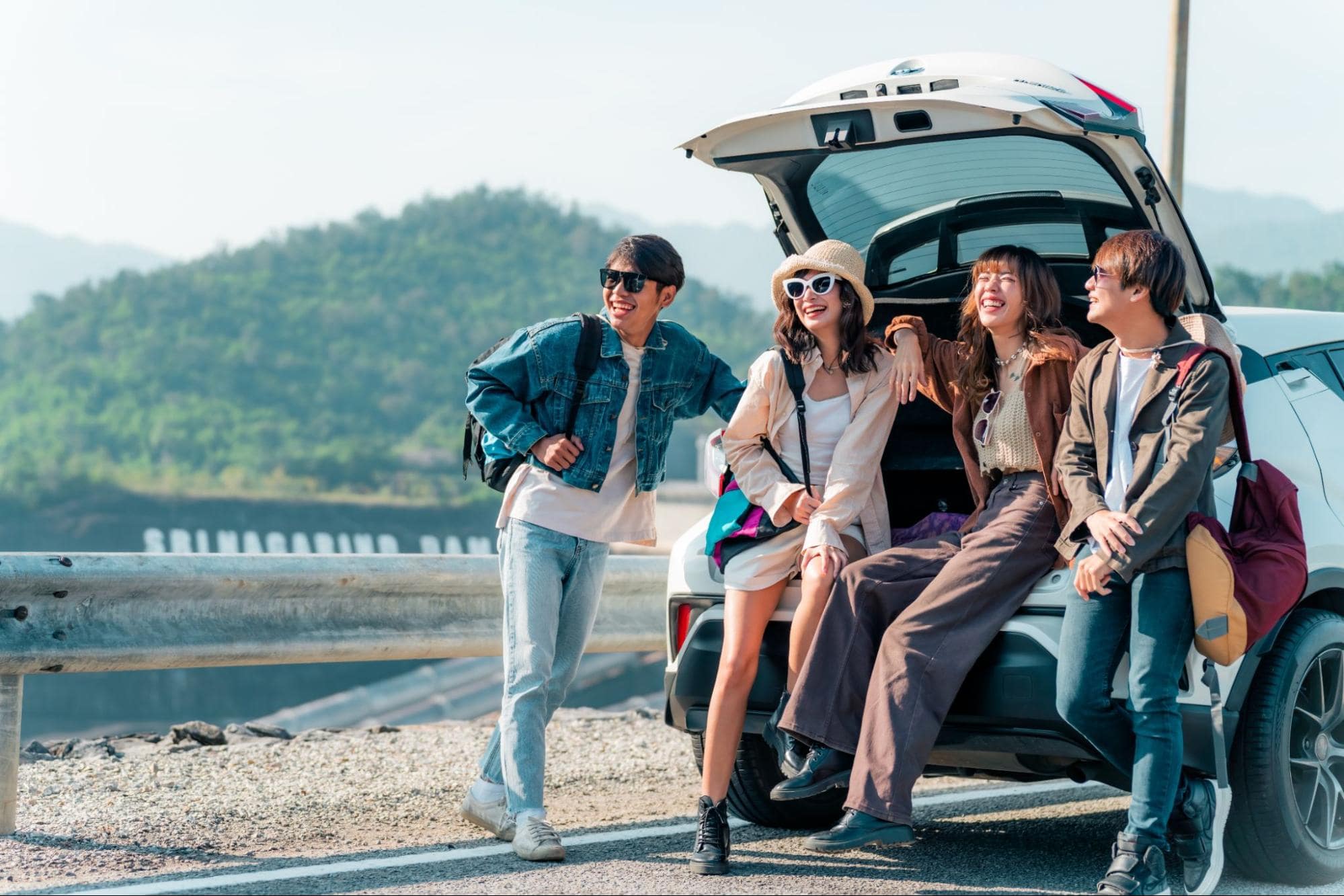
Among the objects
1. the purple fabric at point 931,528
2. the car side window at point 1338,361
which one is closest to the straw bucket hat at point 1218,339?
the car side window at point 1338,361

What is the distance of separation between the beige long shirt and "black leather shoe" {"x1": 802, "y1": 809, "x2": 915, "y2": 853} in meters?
0.87

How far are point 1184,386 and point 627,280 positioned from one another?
1768 millimetres

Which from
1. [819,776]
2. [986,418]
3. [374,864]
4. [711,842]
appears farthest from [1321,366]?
[374,864]

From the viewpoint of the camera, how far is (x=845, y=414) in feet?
15.4

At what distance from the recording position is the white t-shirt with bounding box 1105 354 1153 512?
4.18 metres

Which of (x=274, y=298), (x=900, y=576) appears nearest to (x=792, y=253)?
(x=900, y=576)

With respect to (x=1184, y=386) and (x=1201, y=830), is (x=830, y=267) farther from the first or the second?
(x=1201, y=830)

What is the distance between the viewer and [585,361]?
492 cm

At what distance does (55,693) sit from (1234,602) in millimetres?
54036

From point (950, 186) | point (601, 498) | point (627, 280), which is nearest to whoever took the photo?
point (627, 280)

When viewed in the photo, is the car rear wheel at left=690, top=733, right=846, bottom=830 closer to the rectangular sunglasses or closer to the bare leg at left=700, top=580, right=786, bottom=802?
the bare leg at left=700, top=580, right=786, bottom=802

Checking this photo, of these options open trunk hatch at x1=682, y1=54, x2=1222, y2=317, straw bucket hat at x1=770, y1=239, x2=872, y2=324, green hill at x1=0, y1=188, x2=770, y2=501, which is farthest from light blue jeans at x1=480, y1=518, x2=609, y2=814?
green hill at x1=0, y1=188, x2=770, y2=501

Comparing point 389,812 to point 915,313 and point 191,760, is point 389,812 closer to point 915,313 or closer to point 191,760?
point 191,760

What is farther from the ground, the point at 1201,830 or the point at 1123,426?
the point at 1123,426
